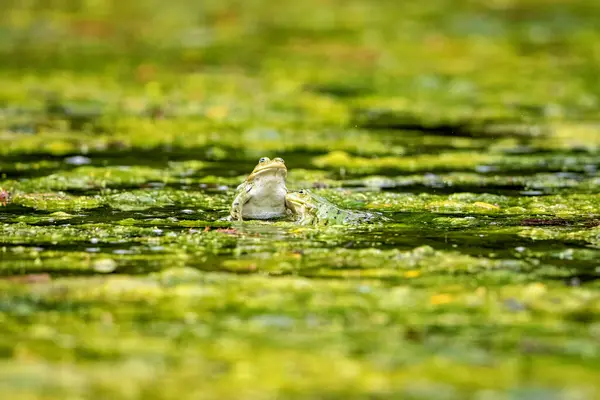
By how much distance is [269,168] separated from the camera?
403 inches

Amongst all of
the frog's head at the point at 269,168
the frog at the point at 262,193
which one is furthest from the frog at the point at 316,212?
the frog's head at the point at 269,168

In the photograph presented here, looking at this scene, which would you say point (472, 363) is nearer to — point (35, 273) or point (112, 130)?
point (35, 273)

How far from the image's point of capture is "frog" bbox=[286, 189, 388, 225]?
10148mm

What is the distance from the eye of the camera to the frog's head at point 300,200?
1021 cm

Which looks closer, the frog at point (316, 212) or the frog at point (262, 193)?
the frog at point (316, 212)

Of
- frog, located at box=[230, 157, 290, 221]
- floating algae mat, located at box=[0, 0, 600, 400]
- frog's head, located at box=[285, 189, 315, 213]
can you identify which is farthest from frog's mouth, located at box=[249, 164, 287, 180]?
floating algae mat, located at box=[0, 0, 600, 400]

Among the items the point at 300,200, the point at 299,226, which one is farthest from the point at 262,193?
the point at 299,226

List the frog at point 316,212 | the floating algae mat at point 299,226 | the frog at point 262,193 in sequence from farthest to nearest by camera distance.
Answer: the frog at point 262,193 < the frog at point 316,212 < the floating algae mat at point 299,226

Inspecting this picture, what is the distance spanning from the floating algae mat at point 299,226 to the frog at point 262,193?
244 mm

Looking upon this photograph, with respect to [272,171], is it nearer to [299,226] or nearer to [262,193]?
[262,193]

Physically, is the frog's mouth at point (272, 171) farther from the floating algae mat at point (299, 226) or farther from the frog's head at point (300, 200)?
the floating algae mat at point (299, 226)

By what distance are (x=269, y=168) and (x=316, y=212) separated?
1.94 ft

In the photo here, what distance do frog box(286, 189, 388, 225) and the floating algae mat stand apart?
0.67 feet

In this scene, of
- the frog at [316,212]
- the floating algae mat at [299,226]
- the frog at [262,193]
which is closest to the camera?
the floating algae mat at [299,226]
